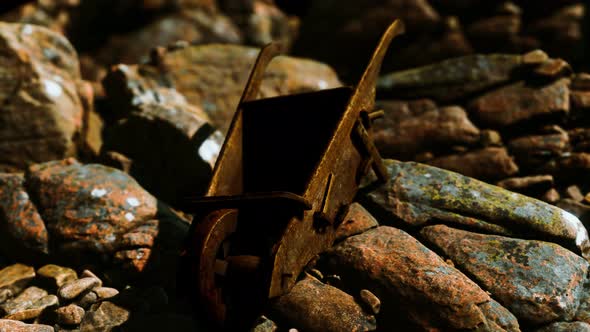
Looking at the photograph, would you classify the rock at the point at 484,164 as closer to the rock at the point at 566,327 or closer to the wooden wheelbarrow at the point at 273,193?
the wooden wheelbarrow at the point at 273,193

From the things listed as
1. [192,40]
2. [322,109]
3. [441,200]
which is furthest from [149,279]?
[192,40]

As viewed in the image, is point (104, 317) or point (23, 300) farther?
point (23, 300)

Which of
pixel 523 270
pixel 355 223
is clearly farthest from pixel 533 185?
pixel 355 223

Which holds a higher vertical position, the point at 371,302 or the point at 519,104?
the point at 519,104

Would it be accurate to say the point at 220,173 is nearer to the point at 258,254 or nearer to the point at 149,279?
the point at 258,254

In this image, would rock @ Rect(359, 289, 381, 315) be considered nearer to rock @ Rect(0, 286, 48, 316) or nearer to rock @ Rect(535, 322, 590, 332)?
rock @ Rect(535, 322, 590, 332)

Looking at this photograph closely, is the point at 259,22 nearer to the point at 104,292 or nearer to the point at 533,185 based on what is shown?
the point at 533,185
